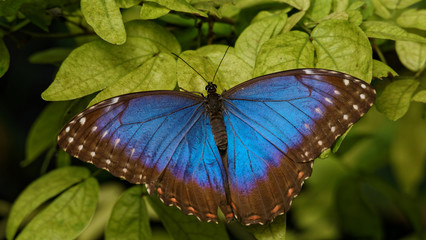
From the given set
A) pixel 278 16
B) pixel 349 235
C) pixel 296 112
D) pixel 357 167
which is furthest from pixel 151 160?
pixel 357 167

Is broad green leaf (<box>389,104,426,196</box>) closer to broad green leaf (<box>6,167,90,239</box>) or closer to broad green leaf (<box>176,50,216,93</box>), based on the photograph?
broad green leaf (<box>176,50,216,93</box>)

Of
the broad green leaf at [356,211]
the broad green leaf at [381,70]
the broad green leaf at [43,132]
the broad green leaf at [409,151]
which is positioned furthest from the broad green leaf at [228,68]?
the broad green leaf at [409,151]

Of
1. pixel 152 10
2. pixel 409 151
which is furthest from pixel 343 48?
pixel 409 151

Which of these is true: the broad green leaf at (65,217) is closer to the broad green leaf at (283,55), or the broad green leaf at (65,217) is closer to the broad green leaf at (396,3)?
the broad green leaf at (283,55)

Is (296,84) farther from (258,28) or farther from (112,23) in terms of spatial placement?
(112,23)

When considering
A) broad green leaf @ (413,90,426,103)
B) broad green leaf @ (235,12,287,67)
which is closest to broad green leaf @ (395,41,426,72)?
broad green leaf @ (413,90,426,103)
